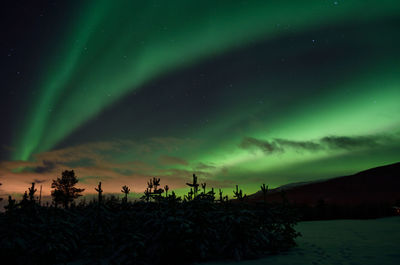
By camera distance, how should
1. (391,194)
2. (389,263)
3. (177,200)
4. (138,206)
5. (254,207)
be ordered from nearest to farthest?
(389,263) → (177,200) → (254,207) → (138,206) → (391,194)

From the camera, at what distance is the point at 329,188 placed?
118 feet

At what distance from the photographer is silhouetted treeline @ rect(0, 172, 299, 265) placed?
746 cm

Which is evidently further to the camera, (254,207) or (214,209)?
(254,207)

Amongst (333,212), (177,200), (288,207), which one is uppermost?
(177,200)

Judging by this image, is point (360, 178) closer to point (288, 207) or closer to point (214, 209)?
point (288, 207)

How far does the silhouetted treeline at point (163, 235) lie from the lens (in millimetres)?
7460

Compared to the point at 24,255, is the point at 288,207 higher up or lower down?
higher up

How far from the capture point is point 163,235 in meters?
7.82

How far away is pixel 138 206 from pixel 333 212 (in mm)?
24803

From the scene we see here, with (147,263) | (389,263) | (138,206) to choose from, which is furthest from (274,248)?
(138,206)

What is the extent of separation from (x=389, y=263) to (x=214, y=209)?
5.49 metres

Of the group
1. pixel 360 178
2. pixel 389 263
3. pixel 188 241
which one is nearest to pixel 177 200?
pixel 188 241

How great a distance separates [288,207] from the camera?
10.3 meters

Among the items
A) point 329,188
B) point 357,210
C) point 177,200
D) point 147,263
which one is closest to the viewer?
point 147,263
